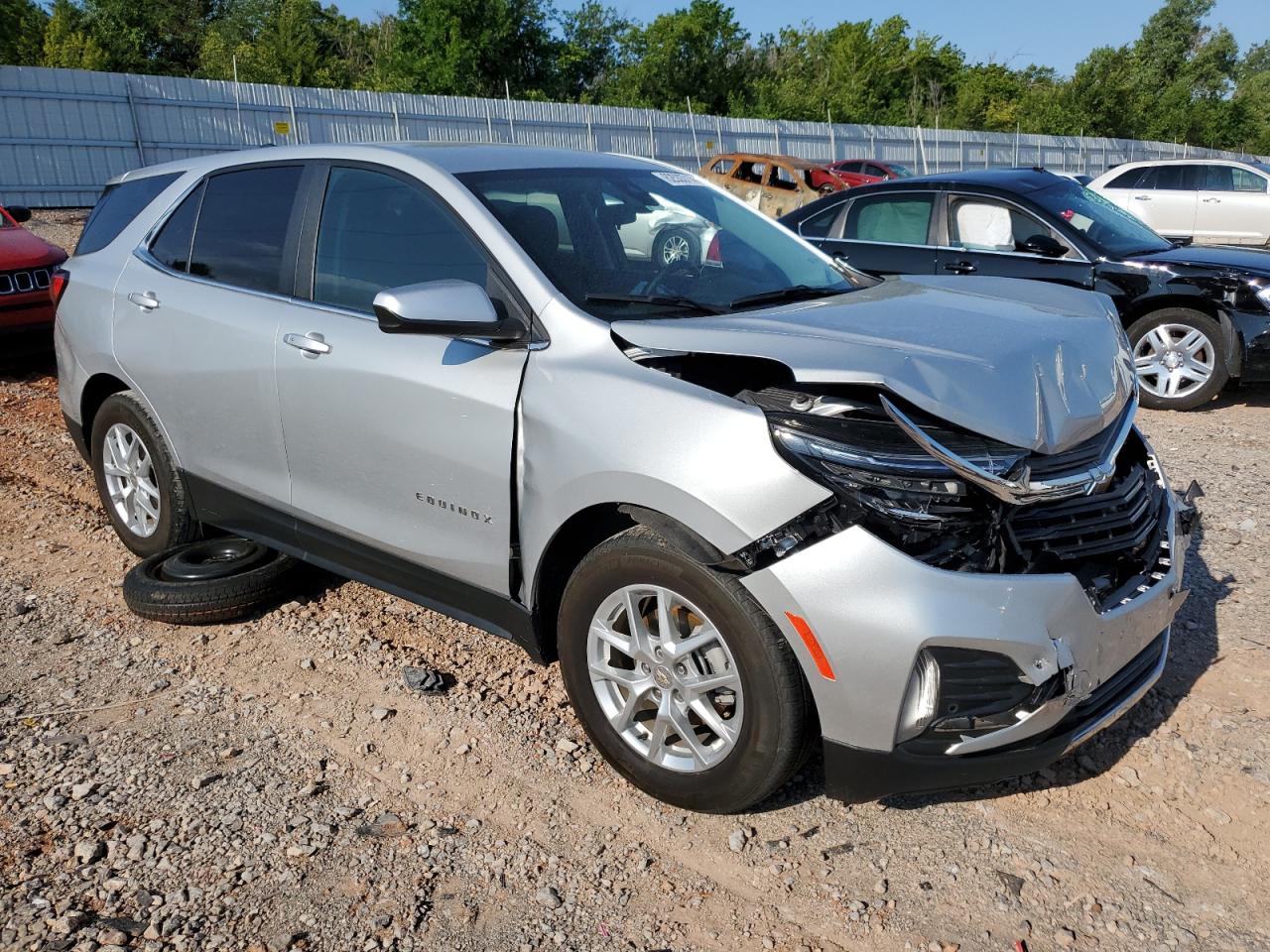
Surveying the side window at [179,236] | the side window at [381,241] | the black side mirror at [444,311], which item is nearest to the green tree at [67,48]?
the side window at [179,236]

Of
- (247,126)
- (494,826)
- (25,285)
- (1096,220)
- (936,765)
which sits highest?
(247,126)

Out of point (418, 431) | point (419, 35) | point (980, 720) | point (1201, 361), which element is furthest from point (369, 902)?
point (419, 35)

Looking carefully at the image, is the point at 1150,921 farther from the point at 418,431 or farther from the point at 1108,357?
the point at 418,431

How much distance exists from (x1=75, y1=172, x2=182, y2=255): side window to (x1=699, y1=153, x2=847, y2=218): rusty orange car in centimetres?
1617

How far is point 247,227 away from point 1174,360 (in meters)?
6.69

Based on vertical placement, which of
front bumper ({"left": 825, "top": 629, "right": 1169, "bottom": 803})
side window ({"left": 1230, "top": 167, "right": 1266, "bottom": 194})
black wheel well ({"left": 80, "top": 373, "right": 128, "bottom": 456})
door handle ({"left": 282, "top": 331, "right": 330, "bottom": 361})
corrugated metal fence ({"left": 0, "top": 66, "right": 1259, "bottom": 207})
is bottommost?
front bumper ({"left": 825, "top": 629, "right": 1169, "bottom": 803})

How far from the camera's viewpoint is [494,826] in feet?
9.73

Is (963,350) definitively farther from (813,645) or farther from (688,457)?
(813,645)

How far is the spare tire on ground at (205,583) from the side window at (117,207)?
4.94 ft

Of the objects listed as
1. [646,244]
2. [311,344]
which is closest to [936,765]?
[646,244]

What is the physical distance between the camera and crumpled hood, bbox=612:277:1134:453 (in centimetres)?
262

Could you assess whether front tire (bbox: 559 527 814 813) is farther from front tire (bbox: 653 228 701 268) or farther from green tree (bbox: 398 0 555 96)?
green tree (bbox: 398 0 555 96)

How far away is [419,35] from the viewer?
144ft

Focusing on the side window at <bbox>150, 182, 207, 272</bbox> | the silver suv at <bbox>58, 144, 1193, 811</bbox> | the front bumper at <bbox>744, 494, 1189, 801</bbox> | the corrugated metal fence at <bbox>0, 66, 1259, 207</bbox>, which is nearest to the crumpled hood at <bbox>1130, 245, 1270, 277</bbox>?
the silver suv at <bbox>58, 144, 1193, 811</bbox>
